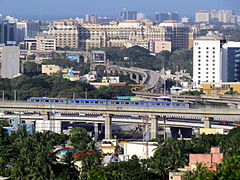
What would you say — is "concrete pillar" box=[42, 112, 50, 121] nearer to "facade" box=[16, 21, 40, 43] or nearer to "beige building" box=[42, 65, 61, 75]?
"beige building" box=[42, 65, 61, 75]

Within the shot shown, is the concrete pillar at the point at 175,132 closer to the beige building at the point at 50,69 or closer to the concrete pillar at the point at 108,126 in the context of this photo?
the concrete pillar at the point at 108,126

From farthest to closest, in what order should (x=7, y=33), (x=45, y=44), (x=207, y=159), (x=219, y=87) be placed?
(x=7, y=33), (x=45, y=44), (x=219, y=87), (x=207, y=159)

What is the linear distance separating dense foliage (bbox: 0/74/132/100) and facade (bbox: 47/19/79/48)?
157 ft

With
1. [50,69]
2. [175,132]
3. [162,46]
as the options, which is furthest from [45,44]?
[175,132]

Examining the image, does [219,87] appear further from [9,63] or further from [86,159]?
[86,159]

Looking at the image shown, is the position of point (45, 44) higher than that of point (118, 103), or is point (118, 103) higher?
point (45, 44)

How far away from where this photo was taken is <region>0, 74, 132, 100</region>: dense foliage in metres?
68.6

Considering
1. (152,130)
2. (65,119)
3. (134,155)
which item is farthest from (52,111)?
(134,155)

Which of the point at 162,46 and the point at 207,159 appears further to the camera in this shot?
the point at 162,46

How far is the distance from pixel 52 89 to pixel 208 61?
12.8 metres

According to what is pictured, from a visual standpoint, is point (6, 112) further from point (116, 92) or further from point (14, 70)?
point (14, 70)

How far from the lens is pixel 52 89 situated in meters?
74.3

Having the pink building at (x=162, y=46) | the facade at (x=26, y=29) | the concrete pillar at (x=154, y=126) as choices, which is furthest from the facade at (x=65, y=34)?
the concrete pillar at (x=154, y=126)

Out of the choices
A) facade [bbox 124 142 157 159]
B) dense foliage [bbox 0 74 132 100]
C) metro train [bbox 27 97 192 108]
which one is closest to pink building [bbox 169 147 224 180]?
facade [bbox 124 142 157 159]
